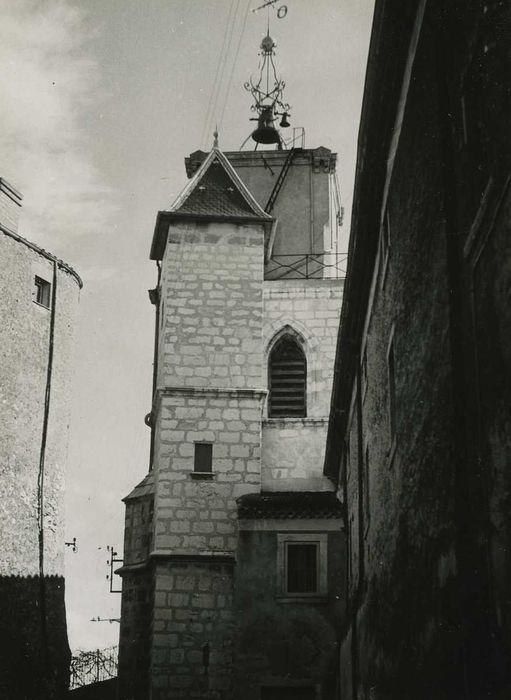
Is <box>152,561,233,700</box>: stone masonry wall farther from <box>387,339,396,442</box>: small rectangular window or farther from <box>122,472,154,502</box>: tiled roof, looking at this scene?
<box>387,339,396,442</box>: small rectangular window

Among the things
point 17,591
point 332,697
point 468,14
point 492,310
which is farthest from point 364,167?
point 17,591

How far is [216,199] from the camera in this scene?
26.4 metres

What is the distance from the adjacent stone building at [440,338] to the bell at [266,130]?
20.0 metres

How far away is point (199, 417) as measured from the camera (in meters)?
23.7

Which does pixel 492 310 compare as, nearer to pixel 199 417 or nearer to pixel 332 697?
pixel 332 697

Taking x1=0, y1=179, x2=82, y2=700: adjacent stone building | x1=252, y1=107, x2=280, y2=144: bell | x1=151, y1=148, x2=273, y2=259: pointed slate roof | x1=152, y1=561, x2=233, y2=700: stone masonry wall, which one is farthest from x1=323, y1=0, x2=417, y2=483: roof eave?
x1=252, y1=107, x2=280, y2=144: bell

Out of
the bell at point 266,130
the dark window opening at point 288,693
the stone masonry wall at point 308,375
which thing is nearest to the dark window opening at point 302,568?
the stone masonry wall at point 308,375

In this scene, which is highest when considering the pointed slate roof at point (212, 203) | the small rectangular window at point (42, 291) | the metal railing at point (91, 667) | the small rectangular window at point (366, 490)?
the pointed slate roof at point (212, 203)

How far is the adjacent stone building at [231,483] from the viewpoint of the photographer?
2161 cm

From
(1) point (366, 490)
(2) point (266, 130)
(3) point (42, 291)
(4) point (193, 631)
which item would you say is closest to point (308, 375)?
(4) point (193, 631)

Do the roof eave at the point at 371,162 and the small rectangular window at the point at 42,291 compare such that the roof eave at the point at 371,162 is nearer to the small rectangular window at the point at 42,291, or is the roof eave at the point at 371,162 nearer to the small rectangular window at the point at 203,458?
the small rectangular window at the point at 203,458

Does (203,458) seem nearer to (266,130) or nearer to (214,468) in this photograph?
(214,468)

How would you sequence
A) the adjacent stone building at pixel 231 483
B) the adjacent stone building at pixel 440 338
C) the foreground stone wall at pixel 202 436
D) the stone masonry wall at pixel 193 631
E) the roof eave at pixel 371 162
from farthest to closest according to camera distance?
the foreground stone wall at pixel 202 436 → the adjacent stone building at pixel 231 483 → the stone masonry wall at pixel 193 631 → the roof eave at pixel 371 162 → the adjacent stone building at pixel 440 338

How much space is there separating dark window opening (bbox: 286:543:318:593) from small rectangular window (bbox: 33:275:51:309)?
11.1 meters
